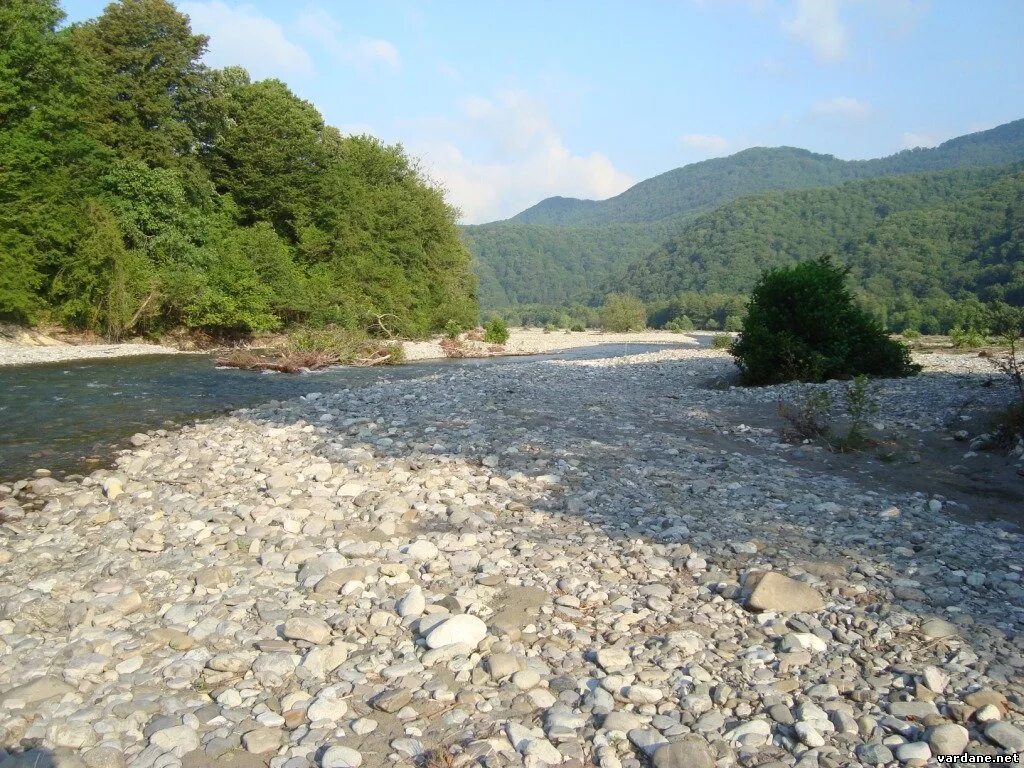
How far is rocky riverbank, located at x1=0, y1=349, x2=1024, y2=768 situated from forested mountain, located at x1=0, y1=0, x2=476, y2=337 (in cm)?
2605

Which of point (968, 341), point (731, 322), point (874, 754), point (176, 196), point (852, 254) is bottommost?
point (731, 322)

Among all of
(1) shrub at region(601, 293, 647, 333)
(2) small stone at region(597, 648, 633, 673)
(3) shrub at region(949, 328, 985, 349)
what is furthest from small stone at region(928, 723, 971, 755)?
(1) shrub at region(601, 293, 647, 333)

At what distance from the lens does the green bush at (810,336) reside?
55.2 feet

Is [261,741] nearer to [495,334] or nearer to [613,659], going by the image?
[613,659]

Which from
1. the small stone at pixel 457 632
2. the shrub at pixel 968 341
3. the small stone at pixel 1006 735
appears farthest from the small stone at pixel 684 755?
the shrub at pixel 968 341

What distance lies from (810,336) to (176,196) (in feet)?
97.9

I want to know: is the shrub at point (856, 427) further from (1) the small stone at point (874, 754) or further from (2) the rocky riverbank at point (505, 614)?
(1) the small stone at point (874, 754)

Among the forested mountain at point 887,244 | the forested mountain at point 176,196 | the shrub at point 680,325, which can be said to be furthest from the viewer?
the shrub at point 680,325

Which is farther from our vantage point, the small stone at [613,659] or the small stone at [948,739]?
the small stone at [613,659]

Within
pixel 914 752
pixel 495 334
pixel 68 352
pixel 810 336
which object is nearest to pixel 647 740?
pixel 914 752

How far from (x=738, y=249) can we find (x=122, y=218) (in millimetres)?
112518

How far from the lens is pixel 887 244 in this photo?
90.8 m

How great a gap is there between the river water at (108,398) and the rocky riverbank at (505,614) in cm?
222

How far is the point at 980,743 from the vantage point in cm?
320
